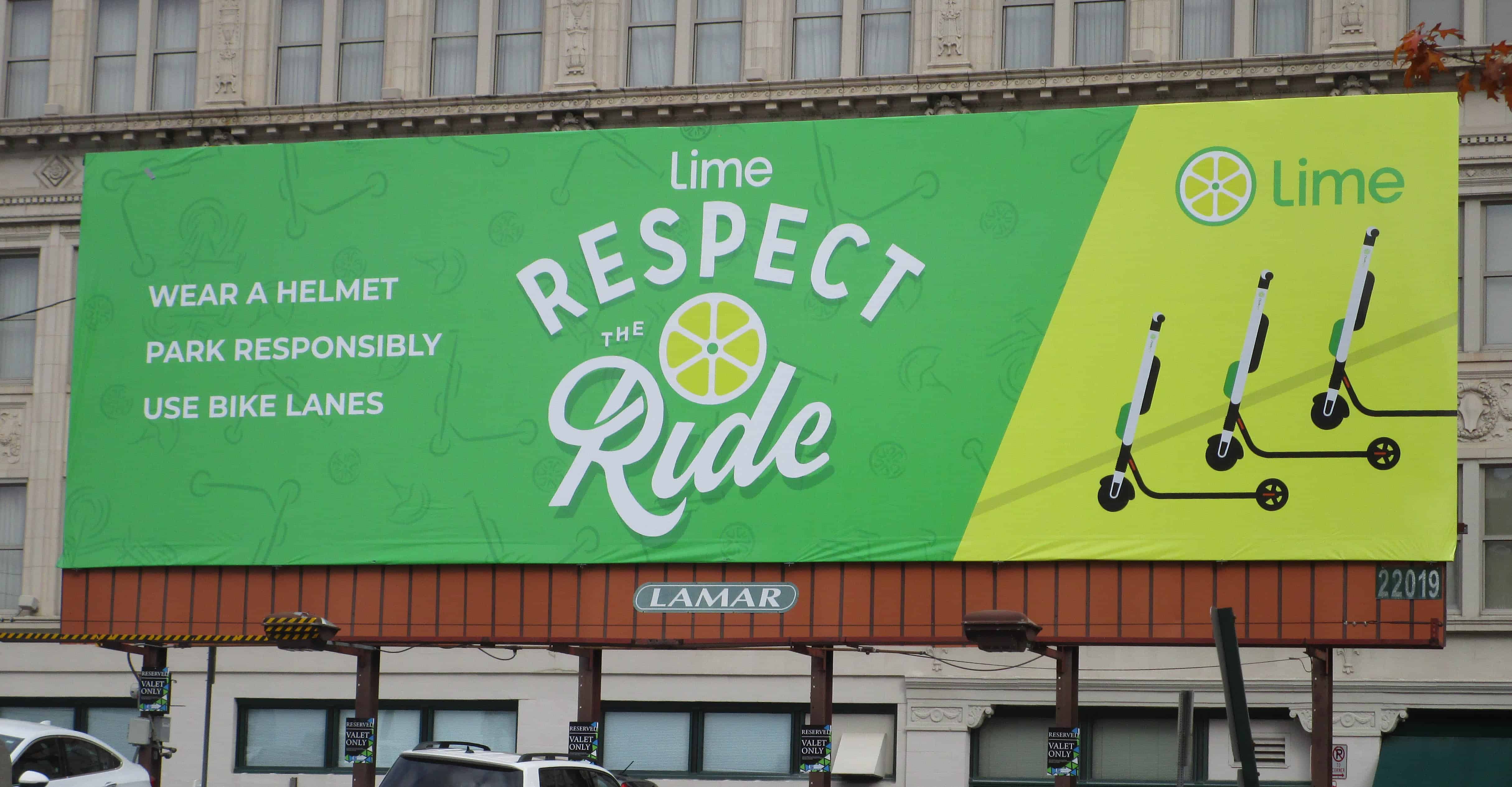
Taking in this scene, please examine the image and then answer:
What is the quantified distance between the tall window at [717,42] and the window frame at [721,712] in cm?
1072

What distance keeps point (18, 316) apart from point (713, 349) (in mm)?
17453

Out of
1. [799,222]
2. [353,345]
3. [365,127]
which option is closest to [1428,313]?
[799,222]

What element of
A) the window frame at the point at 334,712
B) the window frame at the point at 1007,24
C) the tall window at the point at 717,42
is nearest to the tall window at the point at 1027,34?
the window frame at the point at 1007,24

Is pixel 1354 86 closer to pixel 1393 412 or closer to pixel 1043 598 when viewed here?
pixel 1393 412

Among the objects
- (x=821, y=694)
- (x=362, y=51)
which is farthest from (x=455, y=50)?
(x=821, y=694)

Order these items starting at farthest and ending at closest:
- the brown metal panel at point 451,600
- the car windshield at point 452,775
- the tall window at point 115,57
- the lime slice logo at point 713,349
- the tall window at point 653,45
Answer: the tall window at point 115,57
the tall window at point 653,45
the lime slice logo at point 713,349
the brown metal panel at point 451,600
the car windshield at point 452,775

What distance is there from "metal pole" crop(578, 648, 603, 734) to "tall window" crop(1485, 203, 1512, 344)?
15.3 m

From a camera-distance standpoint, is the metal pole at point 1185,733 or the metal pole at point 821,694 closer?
the metal pole at point 1185,733

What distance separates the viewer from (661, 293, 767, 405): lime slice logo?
2177cm

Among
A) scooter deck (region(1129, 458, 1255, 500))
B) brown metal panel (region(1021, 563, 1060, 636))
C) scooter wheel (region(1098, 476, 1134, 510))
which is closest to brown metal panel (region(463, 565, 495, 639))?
brown metal panel (region(1021, 563, 1060, 636))

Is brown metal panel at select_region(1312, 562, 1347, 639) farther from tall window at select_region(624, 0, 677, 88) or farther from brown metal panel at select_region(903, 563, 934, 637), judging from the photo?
tall window at select_region(624, 0, 677, 88)

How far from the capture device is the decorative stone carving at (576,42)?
103ft

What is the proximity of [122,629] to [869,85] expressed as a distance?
14.7 m

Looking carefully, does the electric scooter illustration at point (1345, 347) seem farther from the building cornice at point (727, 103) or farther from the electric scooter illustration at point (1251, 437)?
the building cornice at point (727, 103)
